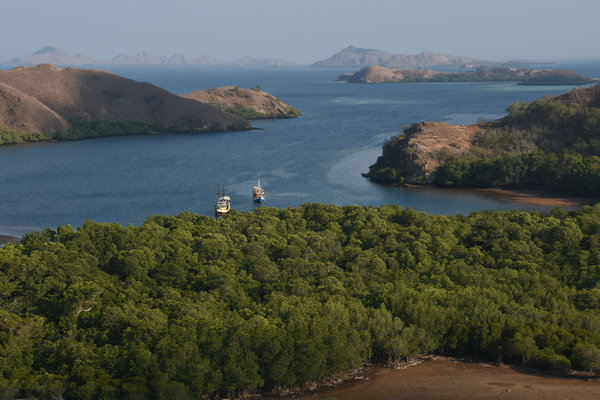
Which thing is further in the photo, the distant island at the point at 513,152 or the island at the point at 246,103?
the island at the point at 246,103

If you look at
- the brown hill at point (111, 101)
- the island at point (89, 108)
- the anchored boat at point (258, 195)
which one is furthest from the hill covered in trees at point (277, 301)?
the brown hill at point (111, 101)

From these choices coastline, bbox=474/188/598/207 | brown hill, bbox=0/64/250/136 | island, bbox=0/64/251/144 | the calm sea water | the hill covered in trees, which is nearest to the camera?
the hill covered in trees

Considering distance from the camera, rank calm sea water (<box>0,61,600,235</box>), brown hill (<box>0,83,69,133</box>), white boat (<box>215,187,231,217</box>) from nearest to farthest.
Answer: white boat (<box>215,187,231,217</box>) → calm sea water (<box>0,61,600,235</box>) → brown hill (<box>0,83,69,133</box>)

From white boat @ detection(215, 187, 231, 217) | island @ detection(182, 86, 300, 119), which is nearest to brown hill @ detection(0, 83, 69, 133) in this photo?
island @ detection(182, 86, 300, 119)

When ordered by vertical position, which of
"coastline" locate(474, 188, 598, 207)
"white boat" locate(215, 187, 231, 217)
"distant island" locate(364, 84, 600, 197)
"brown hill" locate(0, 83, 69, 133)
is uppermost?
"brown hill" locate(0, 83, 69, 133)

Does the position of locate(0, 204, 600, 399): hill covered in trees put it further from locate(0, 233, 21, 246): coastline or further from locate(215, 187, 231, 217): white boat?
locate(215, 187, 231, 217): white boat

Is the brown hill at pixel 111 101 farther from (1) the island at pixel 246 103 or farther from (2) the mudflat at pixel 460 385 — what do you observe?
(2) the mudflat at pixel 460 385
